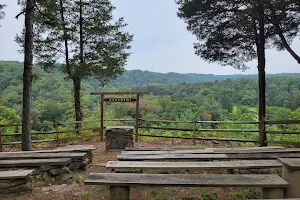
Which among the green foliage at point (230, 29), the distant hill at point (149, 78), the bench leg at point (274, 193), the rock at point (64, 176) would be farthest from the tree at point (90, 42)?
the distant hill at point (149, 78)

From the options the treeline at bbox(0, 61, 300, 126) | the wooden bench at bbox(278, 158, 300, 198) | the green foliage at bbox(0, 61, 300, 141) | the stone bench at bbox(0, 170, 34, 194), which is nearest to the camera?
the wooden bench at bbox(278, 158, 300, 198)

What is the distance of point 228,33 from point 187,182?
299 inches

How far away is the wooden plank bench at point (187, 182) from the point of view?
2.28m

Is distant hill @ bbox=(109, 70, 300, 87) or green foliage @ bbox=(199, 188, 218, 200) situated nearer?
green foliage @ bbox=(199, 188, 218, 200)

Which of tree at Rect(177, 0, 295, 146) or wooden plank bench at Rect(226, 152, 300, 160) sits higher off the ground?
tree at Rect(177, 0, 295, 146)

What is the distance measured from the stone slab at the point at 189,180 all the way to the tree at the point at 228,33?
572 cm

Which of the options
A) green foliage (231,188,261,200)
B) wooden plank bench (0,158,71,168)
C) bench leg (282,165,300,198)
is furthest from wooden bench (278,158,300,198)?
wooden plank bench (0,158,71,168)

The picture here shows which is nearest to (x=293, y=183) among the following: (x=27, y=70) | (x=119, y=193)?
(x=119, y=193)

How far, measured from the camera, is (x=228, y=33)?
8.86 meters

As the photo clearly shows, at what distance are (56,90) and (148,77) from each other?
92.5ft

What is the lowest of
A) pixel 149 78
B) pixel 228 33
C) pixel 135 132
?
pixel 135 132

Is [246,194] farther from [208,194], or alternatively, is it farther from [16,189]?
[16,189]

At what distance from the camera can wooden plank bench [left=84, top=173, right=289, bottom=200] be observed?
7.48ft

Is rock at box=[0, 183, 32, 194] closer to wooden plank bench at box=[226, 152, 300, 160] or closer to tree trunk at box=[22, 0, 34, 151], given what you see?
wooden plank bench at box=[226, 152, 300, 160]
